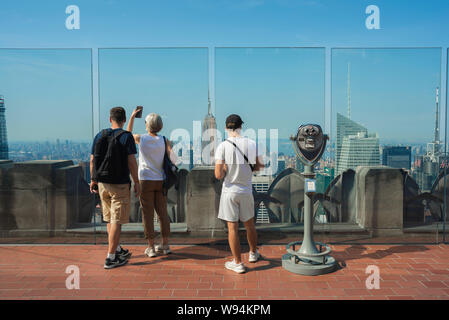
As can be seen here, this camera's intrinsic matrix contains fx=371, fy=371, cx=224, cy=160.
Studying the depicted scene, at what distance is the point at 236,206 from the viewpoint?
4.19 meters

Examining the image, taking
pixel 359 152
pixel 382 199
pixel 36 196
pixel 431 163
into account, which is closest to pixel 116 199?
pixel 36 196

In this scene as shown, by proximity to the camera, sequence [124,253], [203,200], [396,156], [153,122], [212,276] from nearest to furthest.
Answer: [212,276] < [153,122] < [124,253] < [203,200] < [396,156]

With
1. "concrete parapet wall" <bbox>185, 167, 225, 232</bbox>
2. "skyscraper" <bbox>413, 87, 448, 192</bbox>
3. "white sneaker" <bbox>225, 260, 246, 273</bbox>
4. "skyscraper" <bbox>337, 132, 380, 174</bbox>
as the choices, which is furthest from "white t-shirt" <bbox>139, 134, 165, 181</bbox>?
"skyscraper" <bbox>413, 87, 448, 192</bbox>

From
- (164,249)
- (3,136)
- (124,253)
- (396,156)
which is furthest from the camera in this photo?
(3,136)

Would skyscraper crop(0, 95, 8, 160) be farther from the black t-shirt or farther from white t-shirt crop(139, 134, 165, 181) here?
white t-shirt crop(139, 134, 165, 181)

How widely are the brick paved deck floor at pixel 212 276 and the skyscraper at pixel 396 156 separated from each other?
1.22 metres

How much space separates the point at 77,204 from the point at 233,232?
108 inches

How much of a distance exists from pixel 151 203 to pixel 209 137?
1367mm

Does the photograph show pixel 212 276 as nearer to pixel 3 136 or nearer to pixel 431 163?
pixel 431 163

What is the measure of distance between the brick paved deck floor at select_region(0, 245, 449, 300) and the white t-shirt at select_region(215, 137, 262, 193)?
102cm

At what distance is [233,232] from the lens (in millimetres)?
4156

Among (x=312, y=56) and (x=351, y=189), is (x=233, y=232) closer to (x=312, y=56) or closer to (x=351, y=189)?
(x=351, y=189)

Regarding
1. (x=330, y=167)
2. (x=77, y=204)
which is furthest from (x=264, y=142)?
(x=77, y=204)

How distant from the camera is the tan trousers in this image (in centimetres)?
460
